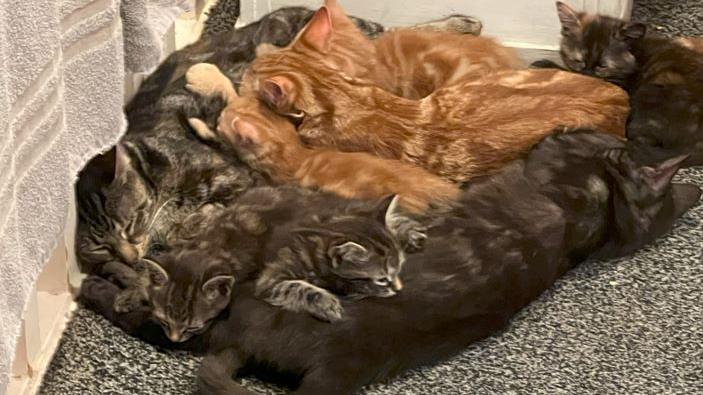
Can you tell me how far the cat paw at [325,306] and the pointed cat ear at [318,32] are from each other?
0.63 metres

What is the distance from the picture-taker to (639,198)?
180cm

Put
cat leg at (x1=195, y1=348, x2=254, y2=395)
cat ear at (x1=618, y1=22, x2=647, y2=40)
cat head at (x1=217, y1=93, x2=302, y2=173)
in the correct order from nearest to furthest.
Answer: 1. cat leg at (x1=195, y1=348, x2=254, y2=395)
2. cat head at (x1=217, y1=93, x2=302, y2=173)
3. cat ear at (x1=618, y1=22, x2=647, y2=40)

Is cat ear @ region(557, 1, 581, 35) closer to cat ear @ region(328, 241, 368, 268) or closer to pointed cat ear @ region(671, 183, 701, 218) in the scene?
pointed cat ear @ region(671, 183, 701, 218)

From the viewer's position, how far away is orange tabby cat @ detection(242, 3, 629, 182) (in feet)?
6.15

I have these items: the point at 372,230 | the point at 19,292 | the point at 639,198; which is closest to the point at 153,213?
the point at 372,230

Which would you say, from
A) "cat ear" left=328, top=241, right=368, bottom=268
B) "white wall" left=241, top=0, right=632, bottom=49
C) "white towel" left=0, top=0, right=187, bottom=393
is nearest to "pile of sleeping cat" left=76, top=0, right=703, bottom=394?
"cat ear" left=328, top=241, right=368, bottom=268

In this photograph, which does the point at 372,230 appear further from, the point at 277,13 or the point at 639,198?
the point at 277,13

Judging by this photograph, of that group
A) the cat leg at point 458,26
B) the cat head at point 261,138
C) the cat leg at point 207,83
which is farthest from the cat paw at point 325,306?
the cat leg at point 458,26

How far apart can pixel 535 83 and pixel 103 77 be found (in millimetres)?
897

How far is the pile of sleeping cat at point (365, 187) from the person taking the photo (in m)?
1.52

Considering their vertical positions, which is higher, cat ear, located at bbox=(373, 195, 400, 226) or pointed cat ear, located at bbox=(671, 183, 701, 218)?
cat ear, located at bbox=(373, 195, 400, 226)

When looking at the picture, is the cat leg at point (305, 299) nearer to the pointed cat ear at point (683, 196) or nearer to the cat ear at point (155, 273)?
the cat ear at point (155, 273)

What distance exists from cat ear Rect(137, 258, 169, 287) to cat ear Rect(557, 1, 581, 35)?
107 centimetres

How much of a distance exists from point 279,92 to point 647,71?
2.48ft
